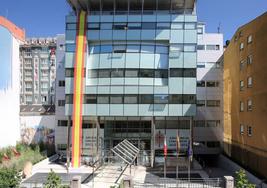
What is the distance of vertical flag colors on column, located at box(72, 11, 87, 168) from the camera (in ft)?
125

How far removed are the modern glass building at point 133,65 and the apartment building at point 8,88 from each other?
9.95 m

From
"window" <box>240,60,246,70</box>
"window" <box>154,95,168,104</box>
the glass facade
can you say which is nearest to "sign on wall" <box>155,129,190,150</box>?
the glass facade

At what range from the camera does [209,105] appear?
1957 inches

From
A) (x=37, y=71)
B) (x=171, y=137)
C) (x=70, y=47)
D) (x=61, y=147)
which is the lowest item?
(x=61, y=147)

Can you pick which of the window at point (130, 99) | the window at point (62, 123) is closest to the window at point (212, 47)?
the window at point (130, 99)

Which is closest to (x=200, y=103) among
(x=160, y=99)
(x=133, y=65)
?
(x=160, y=99)

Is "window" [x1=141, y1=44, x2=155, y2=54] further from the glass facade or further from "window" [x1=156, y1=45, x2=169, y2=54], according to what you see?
"window" [x1=156, y1=45, x2=169, y2=54]

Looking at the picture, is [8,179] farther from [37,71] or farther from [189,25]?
[37,71]

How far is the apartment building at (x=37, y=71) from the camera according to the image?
100 meters

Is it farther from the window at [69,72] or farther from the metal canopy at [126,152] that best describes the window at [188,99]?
the window at [69,72]

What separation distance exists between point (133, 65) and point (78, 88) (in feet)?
23.0

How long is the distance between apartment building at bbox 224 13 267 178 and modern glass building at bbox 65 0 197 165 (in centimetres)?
564

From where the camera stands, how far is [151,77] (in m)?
38.3

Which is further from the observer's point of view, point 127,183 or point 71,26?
point 71,26
